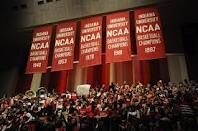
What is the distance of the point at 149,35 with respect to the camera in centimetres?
1144

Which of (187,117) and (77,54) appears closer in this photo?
Answer: (187,117)

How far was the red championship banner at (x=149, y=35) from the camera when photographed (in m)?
11.0

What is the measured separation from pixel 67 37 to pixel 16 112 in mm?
2783

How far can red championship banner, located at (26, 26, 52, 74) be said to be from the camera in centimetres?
1195

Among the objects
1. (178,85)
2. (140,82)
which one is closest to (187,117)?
(178,85)

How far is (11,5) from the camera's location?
564 inches

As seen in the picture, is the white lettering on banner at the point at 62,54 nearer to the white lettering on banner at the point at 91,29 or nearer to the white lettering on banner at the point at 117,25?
the white lettering on banner at the point at 91,29

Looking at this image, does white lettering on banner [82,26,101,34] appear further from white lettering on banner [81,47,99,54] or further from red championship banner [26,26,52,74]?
red championship banner [26,26,52,74]

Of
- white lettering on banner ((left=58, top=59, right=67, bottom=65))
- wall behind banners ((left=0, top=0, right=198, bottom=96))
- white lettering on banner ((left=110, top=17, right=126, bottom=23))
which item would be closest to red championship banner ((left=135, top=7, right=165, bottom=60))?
white lettering on banner ((left=110, top=17, right=126, bottom=23))

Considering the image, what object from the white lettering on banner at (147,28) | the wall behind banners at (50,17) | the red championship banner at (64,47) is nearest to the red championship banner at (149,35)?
the white lettering on banner at (147,28)

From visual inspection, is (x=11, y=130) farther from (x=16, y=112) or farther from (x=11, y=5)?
(x=11, y=5)

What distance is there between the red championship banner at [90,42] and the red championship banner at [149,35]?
46.8 inches

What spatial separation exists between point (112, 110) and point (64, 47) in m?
2.71

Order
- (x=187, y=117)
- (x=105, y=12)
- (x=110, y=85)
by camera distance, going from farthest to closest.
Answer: (x=105, y=12) < (x=110, y=85) < (x=187, y=117)
